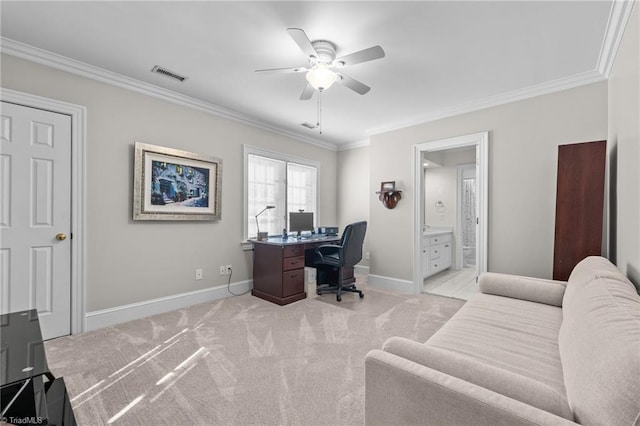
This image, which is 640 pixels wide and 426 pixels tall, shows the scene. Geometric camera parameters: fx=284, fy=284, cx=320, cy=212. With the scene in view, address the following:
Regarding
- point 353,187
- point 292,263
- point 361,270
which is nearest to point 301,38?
point 292,263

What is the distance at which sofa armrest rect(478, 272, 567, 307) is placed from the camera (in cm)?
201

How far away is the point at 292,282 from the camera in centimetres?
358

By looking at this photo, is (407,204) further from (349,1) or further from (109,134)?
(109,134)

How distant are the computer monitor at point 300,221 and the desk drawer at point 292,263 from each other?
0.73 m

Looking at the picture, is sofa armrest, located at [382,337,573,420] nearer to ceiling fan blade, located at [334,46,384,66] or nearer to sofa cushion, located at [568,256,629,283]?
sofa cushion, located at [568,256,629,283]

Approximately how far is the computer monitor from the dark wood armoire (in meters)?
3.03

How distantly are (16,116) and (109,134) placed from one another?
0.63 metres

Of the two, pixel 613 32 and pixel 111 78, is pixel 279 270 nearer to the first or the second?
pixel 111 78

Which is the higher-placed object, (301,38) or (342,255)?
(301,38)

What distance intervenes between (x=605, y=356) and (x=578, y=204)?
89.4 inches

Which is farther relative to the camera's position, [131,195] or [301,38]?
[131,195]

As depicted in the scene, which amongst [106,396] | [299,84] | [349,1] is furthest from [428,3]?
[106,396]

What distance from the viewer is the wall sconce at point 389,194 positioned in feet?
13.8

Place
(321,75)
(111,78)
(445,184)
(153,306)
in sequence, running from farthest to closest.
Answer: (445,184)
(153,306)
(111,78)
(321,75)
